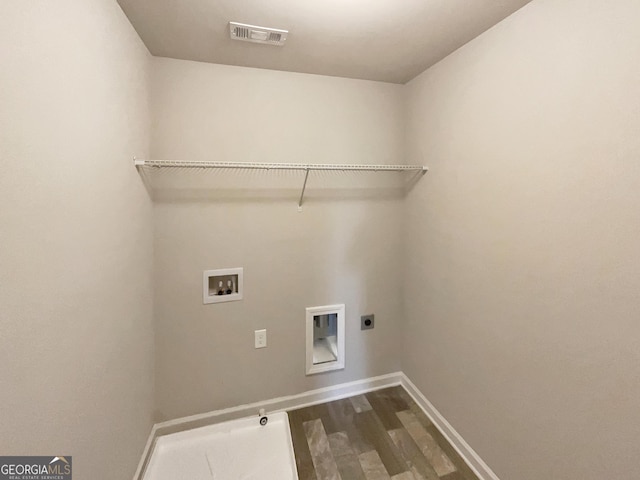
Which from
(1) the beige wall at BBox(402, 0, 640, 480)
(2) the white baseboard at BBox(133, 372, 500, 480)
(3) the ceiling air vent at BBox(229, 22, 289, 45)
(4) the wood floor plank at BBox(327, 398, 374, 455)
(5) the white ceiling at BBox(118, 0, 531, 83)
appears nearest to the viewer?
(1) the beige wall at BBox(402, 0, 640, 480)

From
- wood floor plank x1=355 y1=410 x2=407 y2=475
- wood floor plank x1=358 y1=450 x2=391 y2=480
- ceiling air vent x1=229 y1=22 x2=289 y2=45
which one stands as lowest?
wood floor plank x1=358 y1=450 x2=391 y2=480

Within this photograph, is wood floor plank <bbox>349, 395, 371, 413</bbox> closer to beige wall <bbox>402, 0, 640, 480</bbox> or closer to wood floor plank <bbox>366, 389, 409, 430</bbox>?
wood floor plank <bbox>366, 389, 409, 430</bbox>

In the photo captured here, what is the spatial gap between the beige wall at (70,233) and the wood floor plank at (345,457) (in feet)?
3.51

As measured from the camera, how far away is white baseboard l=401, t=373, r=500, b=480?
159 cm

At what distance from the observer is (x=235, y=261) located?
76.1 inches

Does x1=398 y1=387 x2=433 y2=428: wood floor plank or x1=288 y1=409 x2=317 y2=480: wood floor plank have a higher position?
x1=398 y1=387 x2=433 y2=428: wood floor plank

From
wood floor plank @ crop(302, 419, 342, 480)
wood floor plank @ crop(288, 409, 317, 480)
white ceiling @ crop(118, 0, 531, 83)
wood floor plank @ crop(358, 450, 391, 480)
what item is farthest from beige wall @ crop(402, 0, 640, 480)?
wood floor plank @ crop(288, 409, 317, 480)

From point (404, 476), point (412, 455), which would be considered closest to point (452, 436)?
point (412, 455)

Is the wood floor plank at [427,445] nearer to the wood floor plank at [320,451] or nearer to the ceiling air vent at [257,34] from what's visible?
the wood floor plank at [320,451]

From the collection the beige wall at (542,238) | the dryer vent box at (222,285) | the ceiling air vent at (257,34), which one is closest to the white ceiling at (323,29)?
the ceiling air vent at (257,34)

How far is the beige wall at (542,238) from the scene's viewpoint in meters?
1.00

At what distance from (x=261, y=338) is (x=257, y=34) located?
1767 mm

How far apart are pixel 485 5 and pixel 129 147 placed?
5.60 ft

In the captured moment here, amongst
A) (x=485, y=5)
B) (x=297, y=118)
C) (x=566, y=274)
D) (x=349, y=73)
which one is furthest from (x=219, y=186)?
(x=566, y=274)
